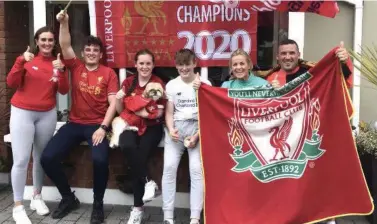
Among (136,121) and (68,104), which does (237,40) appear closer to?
(136,121)

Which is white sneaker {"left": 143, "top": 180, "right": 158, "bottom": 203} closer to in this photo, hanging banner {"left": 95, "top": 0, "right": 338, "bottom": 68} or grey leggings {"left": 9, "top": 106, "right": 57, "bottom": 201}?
grey leggings {"left": 9, "top": 106, "right": 57, "bottom": 201}

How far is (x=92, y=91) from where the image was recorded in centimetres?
476

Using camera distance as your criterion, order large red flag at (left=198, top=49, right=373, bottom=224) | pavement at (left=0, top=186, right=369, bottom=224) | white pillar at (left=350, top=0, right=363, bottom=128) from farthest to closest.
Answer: white pillar at (left=350, top=0, right=363, bottom=128) < pavement at (left=0, top=186, right=369, bottom=224) < large red flag at (left=198, top=49, right=373, bottom=224)

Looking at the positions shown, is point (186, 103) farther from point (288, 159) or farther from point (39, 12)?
point (39, 12)

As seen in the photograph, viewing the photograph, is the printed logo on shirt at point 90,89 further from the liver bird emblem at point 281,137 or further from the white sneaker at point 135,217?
the liver bird emblem at point 281,137

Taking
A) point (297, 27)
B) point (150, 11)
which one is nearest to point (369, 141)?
point (297, 27)

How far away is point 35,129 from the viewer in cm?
467

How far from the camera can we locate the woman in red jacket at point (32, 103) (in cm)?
451

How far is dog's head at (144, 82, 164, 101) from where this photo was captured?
4.52m

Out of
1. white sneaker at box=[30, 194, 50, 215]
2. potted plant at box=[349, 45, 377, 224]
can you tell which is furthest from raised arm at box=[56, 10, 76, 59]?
potted plant at box=[349, 45, 377, 224]

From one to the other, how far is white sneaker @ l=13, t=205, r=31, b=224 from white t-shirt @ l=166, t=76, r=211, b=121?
1688mm

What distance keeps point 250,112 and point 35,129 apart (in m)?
2.09

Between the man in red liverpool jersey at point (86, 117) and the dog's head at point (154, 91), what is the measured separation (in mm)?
387

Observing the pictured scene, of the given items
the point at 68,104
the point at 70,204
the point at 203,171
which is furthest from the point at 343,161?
the point at 68,104
